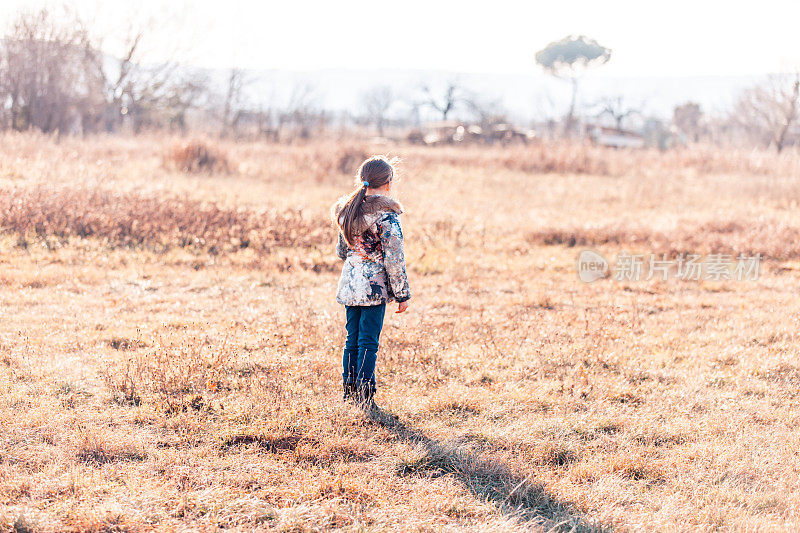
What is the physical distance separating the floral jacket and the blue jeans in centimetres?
10

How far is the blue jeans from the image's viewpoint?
13.6 feet

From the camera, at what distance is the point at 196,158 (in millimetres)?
17234

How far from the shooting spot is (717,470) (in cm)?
367

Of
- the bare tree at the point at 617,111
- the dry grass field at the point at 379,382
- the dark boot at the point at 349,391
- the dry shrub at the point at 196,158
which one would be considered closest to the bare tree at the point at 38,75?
the dry shrub at the point at 196,158

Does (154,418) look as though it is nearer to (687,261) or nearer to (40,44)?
(687,261)

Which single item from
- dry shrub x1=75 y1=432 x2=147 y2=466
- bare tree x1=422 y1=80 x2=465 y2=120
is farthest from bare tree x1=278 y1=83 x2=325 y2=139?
dry shrub x1=75 y1=432 x2=147 y2=466

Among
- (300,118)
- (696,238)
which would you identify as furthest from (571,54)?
(696,238)

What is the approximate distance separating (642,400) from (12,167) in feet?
39.9

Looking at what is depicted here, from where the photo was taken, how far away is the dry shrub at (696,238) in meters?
10.8

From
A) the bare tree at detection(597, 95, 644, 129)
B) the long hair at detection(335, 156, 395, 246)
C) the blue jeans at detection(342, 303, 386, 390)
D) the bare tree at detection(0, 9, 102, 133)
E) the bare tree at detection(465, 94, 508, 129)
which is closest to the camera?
the long hair at detection(335, 156, 395, 246)

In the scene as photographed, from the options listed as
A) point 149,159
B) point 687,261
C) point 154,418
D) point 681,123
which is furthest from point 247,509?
point 681,123

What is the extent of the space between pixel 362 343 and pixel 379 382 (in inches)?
30.9

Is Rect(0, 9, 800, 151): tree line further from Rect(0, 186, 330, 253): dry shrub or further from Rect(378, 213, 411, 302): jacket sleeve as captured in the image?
Rect(378, 213, 411, 302): jacket sleeve

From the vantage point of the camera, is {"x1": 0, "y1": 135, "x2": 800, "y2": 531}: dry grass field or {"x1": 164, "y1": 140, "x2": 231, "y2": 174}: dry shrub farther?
{"x1": 164, "y1": 140, "x2": 231, "y2": 174}: dry shrub
